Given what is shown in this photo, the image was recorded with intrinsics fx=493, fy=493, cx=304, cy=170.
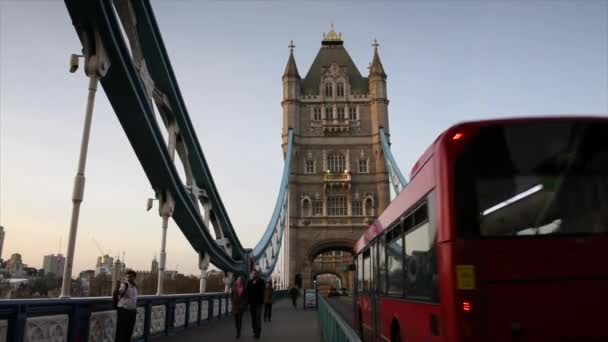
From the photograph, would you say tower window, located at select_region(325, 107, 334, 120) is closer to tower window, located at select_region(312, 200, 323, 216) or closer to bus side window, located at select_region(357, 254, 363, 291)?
tower window, located at select_region(312, 200, 323, 216)

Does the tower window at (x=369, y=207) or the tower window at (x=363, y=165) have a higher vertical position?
the tower window at (x=363, y=165)

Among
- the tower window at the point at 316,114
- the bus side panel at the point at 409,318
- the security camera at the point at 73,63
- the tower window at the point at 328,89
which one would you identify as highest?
the tower window at the point at 328,89

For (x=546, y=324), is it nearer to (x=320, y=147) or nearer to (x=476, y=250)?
(x=476, y=250)

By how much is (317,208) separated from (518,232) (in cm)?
4102

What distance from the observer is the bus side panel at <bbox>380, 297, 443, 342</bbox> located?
13.6 ft

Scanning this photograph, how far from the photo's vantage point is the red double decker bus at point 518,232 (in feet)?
11.6

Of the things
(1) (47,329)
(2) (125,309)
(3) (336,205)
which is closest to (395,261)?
(2) (125,309)

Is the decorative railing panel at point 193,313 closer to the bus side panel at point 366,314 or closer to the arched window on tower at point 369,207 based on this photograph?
the bus side panel at point 366,314

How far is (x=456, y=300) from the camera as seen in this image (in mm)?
3588

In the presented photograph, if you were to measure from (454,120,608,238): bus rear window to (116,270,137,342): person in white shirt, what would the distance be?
16.9 feet

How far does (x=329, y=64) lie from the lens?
50.4 meters

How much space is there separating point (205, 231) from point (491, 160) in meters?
11.8

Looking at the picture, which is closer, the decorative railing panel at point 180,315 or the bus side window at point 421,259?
the bus side window at point 421,259

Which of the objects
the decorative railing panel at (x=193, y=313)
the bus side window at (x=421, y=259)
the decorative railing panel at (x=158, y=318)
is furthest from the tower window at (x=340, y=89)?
the bus side window at (x=421, y=259)
